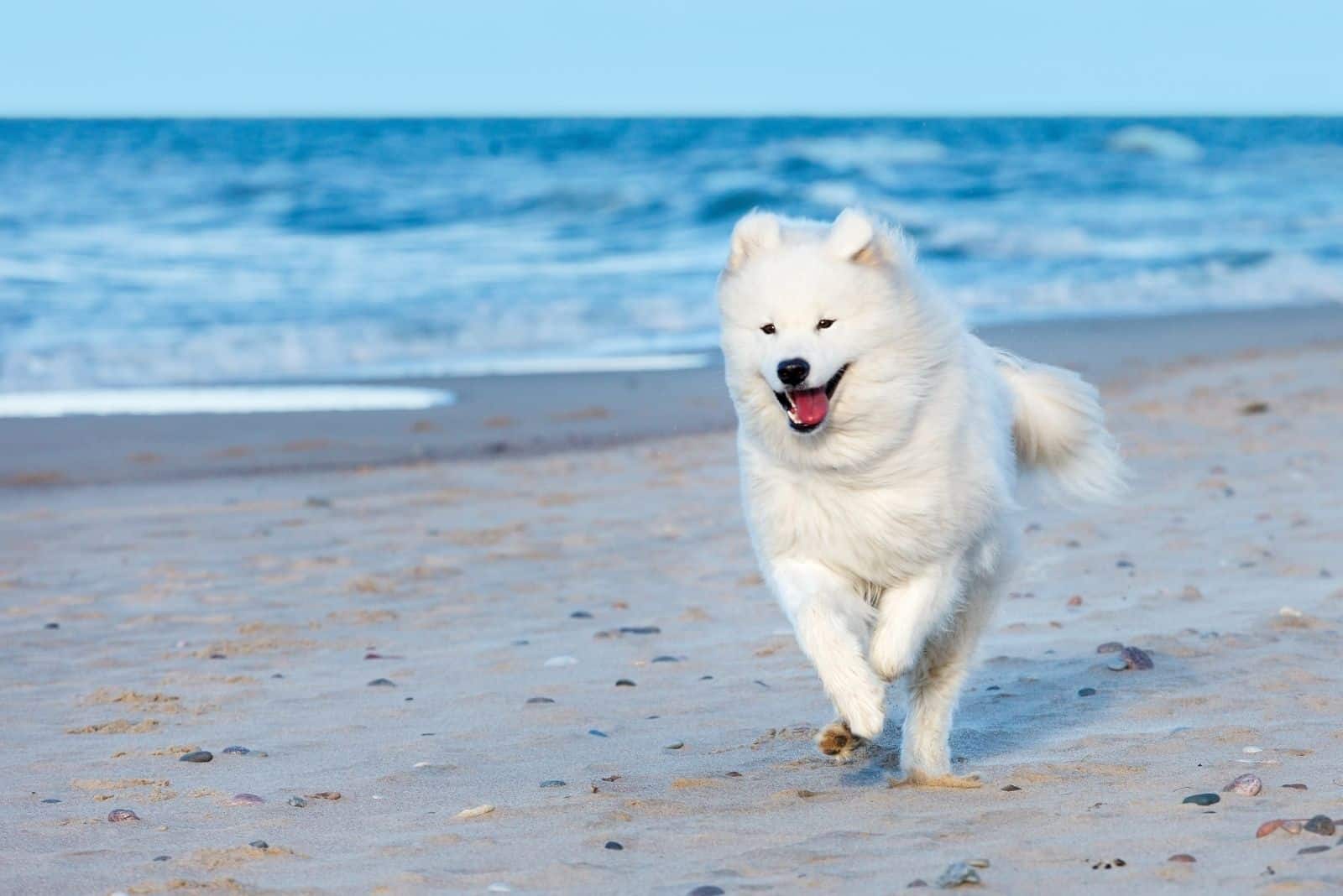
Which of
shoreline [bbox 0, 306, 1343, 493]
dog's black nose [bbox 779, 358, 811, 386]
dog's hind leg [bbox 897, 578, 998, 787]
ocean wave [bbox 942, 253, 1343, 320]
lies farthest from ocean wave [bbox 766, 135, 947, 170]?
dog's black nose [bbox 779, 358, 811, 386]

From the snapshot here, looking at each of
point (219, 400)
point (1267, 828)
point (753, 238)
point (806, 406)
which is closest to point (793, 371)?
point (806, 406)

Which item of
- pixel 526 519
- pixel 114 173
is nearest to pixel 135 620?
pixel 526 519

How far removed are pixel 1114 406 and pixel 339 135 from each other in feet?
177

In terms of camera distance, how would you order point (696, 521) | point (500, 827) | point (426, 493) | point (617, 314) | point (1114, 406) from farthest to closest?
point (617, 314) → point (1114, 406) → point (426, 493) → point (696, 521) → point (500, 827)

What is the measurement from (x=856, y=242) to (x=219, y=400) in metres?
8.85

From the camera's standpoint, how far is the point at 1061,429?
4.71 m

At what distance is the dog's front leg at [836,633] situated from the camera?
12.4 feet

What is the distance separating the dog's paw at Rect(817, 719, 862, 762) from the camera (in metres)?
3.94

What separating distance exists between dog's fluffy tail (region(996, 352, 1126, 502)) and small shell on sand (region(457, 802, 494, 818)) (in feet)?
6.00

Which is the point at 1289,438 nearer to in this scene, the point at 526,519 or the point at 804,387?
the point at 526,519

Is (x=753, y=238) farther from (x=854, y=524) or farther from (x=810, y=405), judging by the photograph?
(x=854, y=524)

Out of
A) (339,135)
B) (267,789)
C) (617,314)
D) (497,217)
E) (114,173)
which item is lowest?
(267,789)

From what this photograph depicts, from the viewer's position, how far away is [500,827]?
3701 mm

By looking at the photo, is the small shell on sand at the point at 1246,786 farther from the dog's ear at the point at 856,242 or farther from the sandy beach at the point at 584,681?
the dog's ear at the point at 856,242
